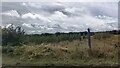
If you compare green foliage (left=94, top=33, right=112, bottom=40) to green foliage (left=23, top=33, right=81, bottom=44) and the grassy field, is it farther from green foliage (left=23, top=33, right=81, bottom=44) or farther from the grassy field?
the grassy field

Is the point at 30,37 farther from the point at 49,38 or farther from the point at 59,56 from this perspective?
the point at 59,56

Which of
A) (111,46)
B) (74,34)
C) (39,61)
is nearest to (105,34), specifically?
(74,34)

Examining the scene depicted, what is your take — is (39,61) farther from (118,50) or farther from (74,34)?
(74,34)

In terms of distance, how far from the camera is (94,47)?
27.8 ft

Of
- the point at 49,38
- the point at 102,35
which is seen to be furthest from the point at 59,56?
→ the point at 102,35

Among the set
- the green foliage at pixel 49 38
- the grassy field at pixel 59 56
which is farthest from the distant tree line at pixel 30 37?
the grassy field at pixel 59 56

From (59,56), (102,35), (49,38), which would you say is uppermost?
(49,38)

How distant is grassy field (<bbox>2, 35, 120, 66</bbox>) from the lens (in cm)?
739

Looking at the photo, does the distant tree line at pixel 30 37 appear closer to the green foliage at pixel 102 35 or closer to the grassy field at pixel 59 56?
the green foliage at pixel 102 35

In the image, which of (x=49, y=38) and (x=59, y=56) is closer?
(x=59, y=56)

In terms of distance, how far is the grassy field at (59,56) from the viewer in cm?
739

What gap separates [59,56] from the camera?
8016mm

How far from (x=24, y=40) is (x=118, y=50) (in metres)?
3.95

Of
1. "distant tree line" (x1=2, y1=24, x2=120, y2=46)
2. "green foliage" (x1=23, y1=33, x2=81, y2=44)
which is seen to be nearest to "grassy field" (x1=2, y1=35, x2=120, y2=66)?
"distant tree line" (x1=2, y1=24, x2=120, y2=46)
